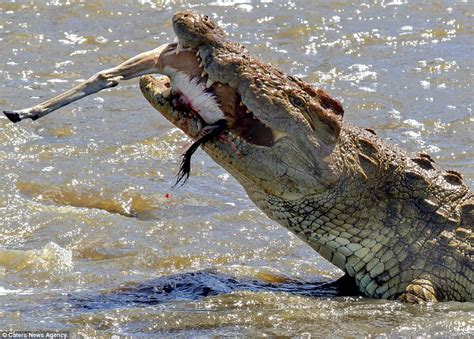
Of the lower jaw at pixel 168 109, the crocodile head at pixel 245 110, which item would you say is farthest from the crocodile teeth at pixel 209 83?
the lower jaw at pixel 168 109

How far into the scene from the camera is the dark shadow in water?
522cm

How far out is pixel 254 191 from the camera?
522 centimetres

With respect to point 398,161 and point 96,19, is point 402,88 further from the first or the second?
point 398,161

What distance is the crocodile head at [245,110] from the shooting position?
5.00 m

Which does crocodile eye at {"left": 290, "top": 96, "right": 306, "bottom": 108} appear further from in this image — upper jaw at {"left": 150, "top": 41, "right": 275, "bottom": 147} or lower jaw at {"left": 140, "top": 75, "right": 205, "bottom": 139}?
lower jaw at {"left": 140, "top": 75, "right": 205, "bottom": 139}

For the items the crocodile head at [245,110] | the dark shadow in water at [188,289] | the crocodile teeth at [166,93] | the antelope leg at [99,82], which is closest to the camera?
the antelope leg at [99,82]

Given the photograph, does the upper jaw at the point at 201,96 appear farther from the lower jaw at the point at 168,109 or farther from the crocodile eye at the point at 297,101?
the crocodile eye at the point at 297,101

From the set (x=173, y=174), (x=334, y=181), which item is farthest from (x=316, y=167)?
(x=173, y=174)

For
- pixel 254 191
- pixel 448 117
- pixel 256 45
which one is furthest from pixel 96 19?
pixel 254 191

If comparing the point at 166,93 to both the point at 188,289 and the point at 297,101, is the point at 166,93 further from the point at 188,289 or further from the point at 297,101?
the point at 188,289

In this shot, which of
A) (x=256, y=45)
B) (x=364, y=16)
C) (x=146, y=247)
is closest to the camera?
(x=146, y=247)

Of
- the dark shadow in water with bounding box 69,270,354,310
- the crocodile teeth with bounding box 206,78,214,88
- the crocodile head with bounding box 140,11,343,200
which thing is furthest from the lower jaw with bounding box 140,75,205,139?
the dark shadow in water with bounding box 69,270,354,310

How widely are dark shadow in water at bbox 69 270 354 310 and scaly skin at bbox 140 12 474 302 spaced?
0.28m

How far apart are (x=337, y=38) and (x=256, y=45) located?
92cm
